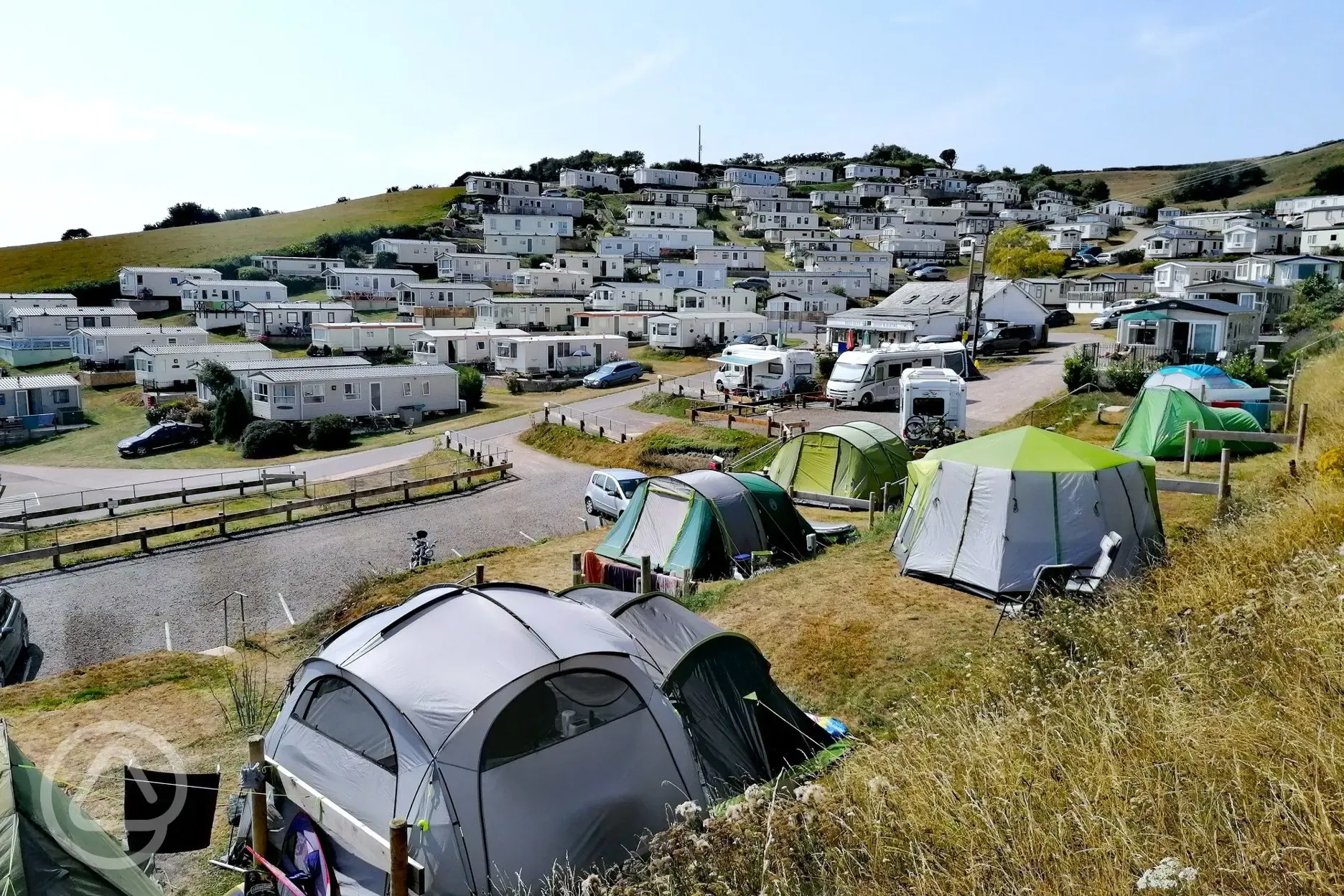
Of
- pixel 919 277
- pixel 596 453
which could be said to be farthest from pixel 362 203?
pixel 596 453

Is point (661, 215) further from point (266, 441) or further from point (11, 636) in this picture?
point (11, 636)

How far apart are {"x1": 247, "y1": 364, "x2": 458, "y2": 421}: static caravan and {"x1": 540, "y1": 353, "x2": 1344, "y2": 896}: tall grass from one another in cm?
3812

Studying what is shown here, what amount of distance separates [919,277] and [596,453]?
60334mm

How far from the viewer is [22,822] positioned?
4879mm

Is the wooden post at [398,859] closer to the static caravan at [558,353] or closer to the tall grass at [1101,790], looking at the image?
the tall grass at [1101,790]

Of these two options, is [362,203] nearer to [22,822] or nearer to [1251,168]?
[1251,168]

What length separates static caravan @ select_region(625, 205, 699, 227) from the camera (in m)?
98.8

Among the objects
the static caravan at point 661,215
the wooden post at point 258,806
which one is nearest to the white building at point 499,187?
the static caravan at point 661,215

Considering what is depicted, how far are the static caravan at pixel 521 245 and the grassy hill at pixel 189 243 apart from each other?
914 inches

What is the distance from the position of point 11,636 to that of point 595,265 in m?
66.7

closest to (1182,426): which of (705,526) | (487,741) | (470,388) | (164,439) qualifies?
(705,526)

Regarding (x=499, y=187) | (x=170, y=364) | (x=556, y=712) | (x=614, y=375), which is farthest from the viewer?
(x=499, y=187)

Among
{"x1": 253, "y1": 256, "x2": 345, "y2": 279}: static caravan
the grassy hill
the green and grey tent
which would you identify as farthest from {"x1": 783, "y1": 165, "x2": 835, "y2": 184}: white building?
the green and grey tent

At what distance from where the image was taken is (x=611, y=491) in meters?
21.7
